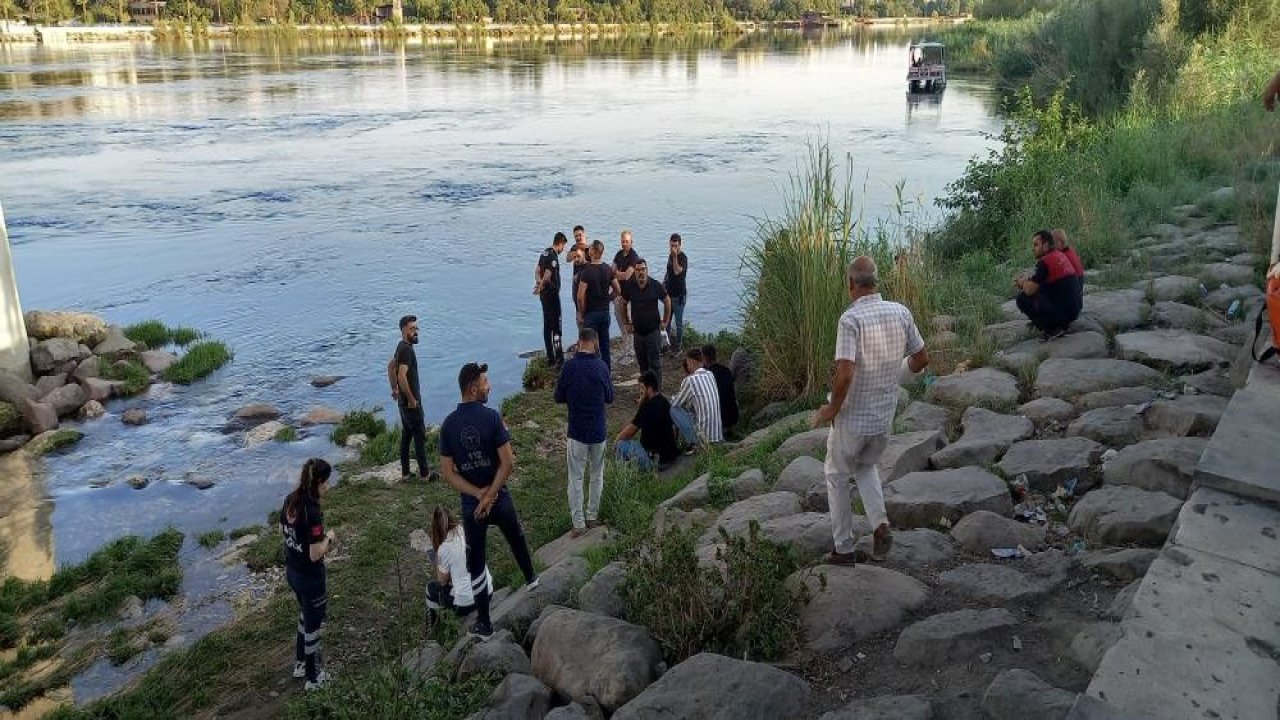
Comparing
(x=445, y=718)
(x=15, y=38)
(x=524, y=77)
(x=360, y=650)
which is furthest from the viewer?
(x=15, y=38)

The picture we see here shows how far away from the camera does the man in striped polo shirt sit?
9.10 m

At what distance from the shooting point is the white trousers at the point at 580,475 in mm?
7602

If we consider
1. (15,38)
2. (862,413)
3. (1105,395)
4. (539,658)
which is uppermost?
(15,38)

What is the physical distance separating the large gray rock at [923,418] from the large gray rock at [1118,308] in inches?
86.6

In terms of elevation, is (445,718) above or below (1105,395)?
below

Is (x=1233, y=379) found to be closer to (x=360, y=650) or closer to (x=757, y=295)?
(x=757, y=295)

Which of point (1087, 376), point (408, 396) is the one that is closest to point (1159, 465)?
point (1087, 376)

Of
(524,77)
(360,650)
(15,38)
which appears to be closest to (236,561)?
(360,650)

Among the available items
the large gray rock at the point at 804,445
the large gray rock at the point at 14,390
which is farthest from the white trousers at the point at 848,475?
the large gray rock at the point at 14,390

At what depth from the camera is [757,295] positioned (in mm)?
10898

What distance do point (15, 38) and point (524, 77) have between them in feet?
151

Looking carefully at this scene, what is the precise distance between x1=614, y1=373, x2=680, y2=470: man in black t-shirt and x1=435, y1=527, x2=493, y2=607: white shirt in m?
2.37

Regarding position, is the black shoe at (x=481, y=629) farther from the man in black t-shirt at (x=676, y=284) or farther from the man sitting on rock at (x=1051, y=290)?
the man in black t-shirt at (x=676, y=284)

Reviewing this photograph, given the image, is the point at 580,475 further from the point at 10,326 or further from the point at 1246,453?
the point at 10,326
